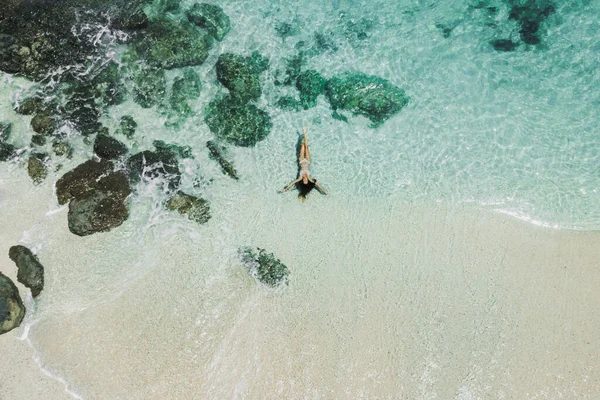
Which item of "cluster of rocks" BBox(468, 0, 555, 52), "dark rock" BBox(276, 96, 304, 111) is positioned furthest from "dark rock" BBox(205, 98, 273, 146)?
"cluster of rocks" BBox(468, 0, 555, 52)

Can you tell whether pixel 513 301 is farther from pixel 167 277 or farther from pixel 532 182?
pixel 167 277

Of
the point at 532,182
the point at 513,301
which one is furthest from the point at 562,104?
the point at 513,301

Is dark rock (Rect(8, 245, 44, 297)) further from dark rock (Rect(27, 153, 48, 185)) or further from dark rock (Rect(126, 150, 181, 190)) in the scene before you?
dark rock (Rect(126, 150, 181, 190))

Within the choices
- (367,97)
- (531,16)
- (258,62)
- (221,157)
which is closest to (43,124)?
(221,157)

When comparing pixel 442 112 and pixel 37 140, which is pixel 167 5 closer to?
pixel 37 140

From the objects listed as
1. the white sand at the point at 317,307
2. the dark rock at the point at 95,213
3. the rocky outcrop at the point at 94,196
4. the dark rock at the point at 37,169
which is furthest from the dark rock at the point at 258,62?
the dark rock at the point at 37,169
